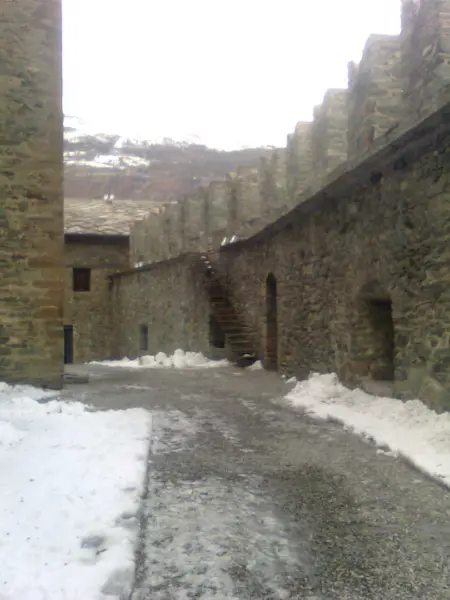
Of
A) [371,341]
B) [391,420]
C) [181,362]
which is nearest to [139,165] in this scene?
[181,362]

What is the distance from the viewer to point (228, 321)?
13.5 metres

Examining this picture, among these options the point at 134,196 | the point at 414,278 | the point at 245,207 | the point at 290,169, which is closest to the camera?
the point at 414,278

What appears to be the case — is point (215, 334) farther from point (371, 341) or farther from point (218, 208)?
point (371, 341)

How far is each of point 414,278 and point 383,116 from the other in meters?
2.19

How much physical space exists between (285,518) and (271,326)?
28.6ft

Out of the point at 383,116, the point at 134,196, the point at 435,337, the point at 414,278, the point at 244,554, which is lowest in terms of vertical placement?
the point at 244,554

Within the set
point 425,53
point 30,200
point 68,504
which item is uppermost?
point 425,53

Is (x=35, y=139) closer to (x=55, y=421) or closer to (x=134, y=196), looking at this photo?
(x=55, y=421)

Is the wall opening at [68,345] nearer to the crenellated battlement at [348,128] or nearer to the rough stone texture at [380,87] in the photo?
the crenellated battlement at [348,128]

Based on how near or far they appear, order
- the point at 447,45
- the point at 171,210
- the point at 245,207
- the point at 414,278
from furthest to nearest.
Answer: the point at 171,210 → the point at 245,207 → the point at 414,278 → the point at 447,45

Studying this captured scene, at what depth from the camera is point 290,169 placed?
10.6 m

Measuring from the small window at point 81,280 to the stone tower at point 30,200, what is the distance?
1534 cm

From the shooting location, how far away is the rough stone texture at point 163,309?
1484 centimetres

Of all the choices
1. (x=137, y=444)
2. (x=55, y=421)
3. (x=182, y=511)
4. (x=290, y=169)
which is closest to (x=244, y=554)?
(x=182, y=511)
